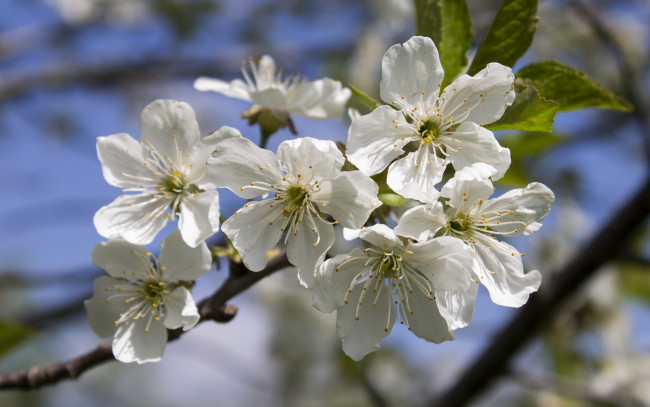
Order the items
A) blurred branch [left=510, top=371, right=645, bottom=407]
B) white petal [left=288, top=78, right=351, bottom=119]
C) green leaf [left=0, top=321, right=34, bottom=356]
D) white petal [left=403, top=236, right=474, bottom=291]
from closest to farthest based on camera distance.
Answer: white petal [left=403, top=236, right=474, bottom=291] < white petal [left=288, top=78, right=351, bottom=119] < green leaf [left=0, top=321, right=34, bottom=356] < blurred branch [left=510, top=371, right=645, bottom=407]

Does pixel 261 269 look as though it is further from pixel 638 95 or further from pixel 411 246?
pixel 638 95

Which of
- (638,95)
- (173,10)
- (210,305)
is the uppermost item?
(210,305)

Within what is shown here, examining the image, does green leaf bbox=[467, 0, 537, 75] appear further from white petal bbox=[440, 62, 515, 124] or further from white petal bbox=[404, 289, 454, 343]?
white petal bbox=[404, 289, 454, 343]

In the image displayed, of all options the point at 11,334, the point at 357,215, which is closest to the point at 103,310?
the point at 11,334

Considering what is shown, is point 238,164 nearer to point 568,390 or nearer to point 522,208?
point 522,208

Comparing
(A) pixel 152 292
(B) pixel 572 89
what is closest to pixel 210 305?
(A) pixel 152 292

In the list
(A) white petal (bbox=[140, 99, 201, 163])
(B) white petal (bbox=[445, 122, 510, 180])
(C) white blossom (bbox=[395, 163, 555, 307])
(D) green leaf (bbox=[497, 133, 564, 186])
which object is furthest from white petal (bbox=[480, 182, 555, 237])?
(A) white petal (bbox=[140, 99, 201, 163])

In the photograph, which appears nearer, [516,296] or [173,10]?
[516,296]
